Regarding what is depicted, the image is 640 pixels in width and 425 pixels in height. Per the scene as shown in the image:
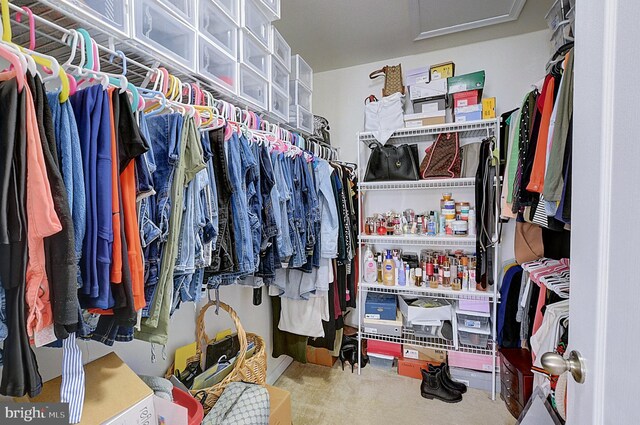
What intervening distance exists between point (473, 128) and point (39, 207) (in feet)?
7.80

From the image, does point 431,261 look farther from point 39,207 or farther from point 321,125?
point 39,207

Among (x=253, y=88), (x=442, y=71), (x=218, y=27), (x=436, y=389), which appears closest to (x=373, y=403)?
(x=436, y=389)

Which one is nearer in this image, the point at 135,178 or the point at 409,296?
the point at 135,178

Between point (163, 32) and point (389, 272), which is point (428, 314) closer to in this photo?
point (389, 272)

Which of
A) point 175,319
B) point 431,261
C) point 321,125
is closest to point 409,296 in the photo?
point 431,261

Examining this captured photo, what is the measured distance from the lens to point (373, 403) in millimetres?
1933

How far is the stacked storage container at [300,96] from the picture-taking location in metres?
1.85

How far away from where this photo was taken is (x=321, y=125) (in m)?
2.40

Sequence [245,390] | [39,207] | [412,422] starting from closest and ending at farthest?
[39,207] < [245,390] < [412,422]

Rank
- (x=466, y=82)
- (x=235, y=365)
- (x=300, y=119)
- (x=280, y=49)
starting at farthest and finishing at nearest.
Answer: (x=466, y=82) < (x=300, y=119) < (x=280, y=49) < (x=235, y=365)

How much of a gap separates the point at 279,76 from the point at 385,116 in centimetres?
98

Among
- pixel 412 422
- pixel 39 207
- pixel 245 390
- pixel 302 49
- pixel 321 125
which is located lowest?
pixel 412 422

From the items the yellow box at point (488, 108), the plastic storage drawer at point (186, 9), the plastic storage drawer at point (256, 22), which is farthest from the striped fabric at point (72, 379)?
the yellow box at point (488, 108)

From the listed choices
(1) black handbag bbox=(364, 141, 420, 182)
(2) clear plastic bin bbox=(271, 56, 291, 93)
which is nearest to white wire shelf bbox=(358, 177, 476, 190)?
(1) black handbag bbox=(364, 141, 420, 182)
